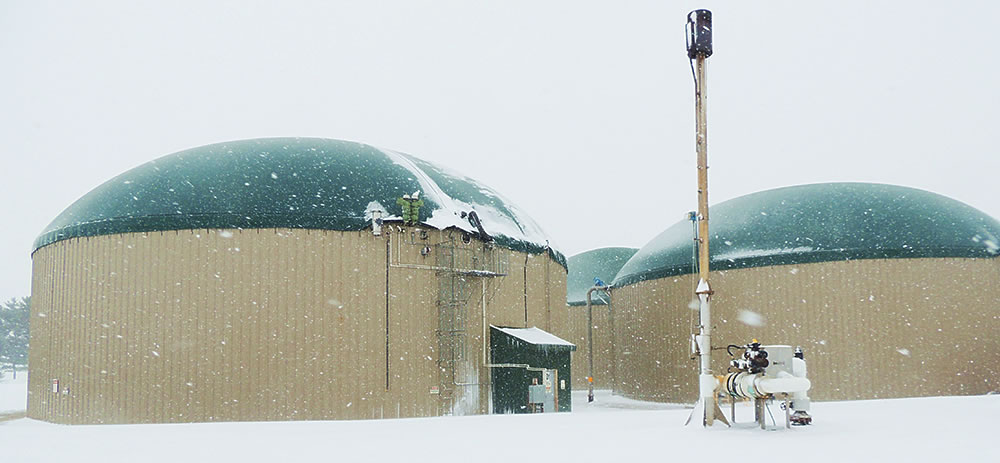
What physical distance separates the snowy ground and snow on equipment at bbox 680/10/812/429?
18.8 inches

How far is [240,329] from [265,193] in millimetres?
3783

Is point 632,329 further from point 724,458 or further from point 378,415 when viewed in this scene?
point 724,458

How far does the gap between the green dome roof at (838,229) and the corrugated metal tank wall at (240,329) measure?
1263cm

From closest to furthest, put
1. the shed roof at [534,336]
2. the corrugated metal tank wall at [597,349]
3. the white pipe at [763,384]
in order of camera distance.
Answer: the white pipe at [763,384], the shed roof at [534,336], the corrugated metal tank wall at [597,349]

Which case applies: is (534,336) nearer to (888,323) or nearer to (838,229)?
(838,229)

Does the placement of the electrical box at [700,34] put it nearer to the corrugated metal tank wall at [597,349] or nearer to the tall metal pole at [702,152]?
the tall metal pole at [702,152]

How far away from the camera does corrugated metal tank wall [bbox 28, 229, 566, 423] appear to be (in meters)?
22.9

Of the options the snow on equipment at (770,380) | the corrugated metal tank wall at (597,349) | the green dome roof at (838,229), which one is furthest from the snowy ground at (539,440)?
the corrugated metal tank wall at (597,349)

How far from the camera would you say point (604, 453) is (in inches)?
462

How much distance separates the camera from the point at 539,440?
1355cm

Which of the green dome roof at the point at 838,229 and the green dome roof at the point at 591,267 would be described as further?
the green dome roof at the point at 591,267

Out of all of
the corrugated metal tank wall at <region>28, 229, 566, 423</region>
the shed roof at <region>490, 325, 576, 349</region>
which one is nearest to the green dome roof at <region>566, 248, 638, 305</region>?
the shed roof at <region>490, 325, 576, 349</region>

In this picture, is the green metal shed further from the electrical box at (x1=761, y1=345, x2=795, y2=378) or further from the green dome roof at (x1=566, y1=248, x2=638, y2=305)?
the green dome roof at (x1=566, y1=248, x2=638, y2=305)

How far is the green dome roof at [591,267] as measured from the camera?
170 feet
